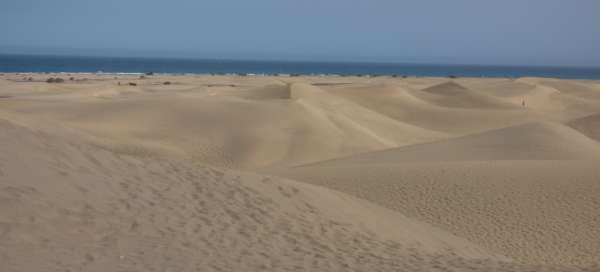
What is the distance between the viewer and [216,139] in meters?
26.4

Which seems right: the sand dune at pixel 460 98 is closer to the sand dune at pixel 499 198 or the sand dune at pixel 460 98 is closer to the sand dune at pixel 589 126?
the sand dune at pixel 589 126

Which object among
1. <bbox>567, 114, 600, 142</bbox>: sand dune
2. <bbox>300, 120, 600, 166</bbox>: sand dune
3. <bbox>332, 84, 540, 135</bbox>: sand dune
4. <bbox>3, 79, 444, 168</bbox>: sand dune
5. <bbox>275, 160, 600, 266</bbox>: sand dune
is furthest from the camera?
<bbox>332, 84, 540, 135</bbox>: sand dune

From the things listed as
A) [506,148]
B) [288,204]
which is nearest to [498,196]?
[288,204]

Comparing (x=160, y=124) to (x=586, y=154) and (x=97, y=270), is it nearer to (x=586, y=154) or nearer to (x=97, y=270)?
(x=586, y=154)

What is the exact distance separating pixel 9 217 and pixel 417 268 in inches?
168

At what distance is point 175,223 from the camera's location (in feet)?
29.4

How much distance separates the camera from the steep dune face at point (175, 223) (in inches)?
302

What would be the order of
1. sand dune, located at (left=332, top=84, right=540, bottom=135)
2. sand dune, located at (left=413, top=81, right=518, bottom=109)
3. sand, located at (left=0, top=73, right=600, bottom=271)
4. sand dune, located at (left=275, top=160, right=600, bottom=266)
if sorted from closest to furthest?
sand, located at (left=0, top=73, right=600, bottom=271) < sand dune, located at (left=275, top=160, right=600, bottom=266) < sand dune, located at (left=332, top=84, right=540, bottom=135) < sand dune, located at (left=413, top=81, right=518, bottom=109)

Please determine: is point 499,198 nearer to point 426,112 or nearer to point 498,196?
point 498,196

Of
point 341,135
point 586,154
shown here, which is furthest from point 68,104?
point 586,154

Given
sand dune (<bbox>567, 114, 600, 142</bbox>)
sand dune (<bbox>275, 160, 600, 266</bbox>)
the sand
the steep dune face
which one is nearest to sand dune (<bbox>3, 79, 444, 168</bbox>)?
the sand

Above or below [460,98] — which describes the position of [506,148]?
above

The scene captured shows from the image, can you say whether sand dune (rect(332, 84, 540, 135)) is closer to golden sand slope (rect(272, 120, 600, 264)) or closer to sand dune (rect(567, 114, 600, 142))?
sand dune (rect(567, 114, 600, 142))

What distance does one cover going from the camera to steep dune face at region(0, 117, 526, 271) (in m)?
7.68
